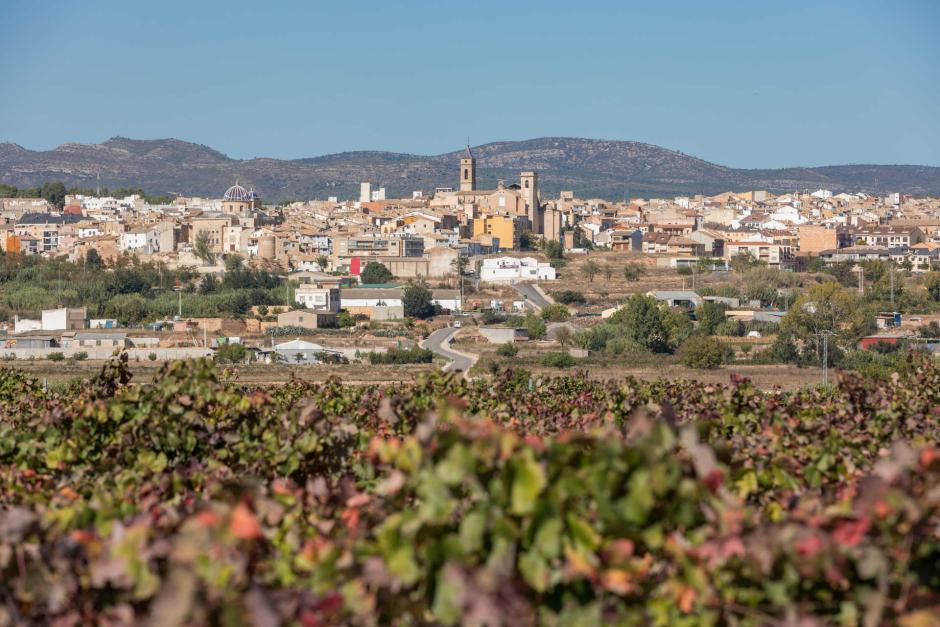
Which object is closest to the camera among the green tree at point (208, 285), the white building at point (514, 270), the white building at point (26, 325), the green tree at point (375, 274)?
the white building at point (26, 325)

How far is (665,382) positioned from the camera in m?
13.2

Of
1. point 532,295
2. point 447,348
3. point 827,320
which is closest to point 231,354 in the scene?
point 447,348

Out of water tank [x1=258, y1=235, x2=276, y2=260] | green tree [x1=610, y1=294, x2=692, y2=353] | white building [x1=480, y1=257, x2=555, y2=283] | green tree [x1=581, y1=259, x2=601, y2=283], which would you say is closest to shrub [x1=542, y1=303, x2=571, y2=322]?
green tree [x1=610, y1=294, x2=692, y2=353]

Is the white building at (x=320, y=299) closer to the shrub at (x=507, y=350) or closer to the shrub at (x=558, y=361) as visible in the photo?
the shrub at (x=507, y=350)

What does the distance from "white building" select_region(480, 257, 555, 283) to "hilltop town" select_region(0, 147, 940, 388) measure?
91 millimetres

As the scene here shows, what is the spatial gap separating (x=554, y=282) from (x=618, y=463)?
57672 mm

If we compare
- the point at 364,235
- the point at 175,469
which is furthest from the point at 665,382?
the point at 364,235

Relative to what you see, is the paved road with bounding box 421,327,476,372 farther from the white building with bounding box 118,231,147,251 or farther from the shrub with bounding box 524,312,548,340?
the white building with bounding box 118,231,147,251

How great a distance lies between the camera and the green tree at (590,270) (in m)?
62.8

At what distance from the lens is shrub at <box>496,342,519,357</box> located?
129ft

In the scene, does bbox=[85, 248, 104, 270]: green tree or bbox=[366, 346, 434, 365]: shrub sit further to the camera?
bbox=[85, 248, 104, 270]: green tree

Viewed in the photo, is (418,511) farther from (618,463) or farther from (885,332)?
(885,332)

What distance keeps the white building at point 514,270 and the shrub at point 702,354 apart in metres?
23.3

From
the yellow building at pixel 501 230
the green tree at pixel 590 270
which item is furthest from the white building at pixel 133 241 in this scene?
the green tree at pixel 590 270
